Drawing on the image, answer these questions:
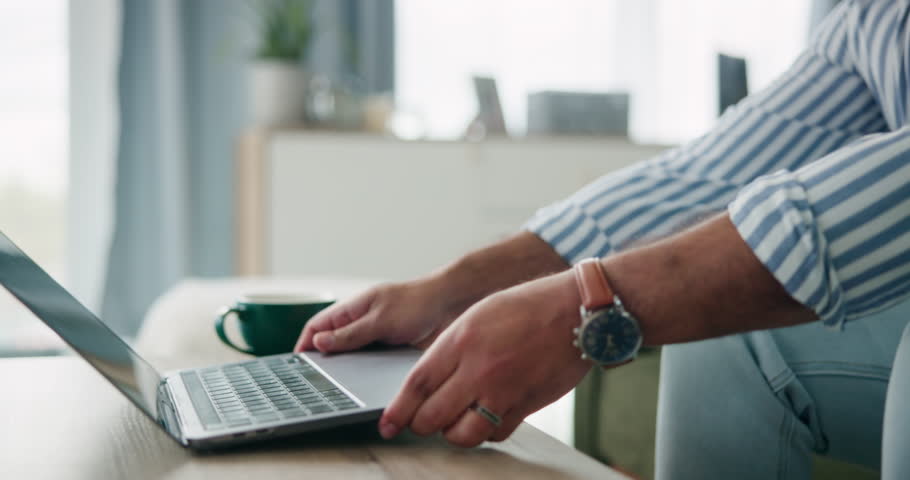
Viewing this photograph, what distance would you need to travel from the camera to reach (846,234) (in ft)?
1.61

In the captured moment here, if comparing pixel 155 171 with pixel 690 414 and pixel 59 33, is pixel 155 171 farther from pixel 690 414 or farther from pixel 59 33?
pixel 690 414

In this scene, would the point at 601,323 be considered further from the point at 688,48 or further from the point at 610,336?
the point at 688,48

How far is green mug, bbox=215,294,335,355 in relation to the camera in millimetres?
730

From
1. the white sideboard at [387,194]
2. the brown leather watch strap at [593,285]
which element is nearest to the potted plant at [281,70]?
the white sideboard at [387,194]

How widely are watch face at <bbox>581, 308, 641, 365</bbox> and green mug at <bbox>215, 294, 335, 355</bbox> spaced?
0.32 metres

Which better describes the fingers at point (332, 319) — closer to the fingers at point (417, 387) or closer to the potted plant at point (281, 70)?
the fingers at point (417, 387)

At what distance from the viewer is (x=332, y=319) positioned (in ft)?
2.26

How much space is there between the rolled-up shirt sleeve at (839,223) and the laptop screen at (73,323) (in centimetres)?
36

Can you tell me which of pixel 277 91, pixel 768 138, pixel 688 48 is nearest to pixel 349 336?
pixel 768 138

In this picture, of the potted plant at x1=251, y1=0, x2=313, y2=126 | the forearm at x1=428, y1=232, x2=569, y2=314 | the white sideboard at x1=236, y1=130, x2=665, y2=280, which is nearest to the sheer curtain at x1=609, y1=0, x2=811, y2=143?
the white sideboard at x1=236, y1=130, x2=665, y2=280

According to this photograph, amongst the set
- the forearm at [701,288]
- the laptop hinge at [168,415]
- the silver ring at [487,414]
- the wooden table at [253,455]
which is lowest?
the wooden table at [253,455]

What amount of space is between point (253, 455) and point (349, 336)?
23 cm

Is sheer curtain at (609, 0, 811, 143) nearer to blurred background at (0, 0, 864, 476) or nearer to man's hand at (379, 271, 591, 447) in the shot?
blurred background at (0, 0, 864, 476)

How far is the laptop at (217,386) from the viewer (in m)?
0.44
